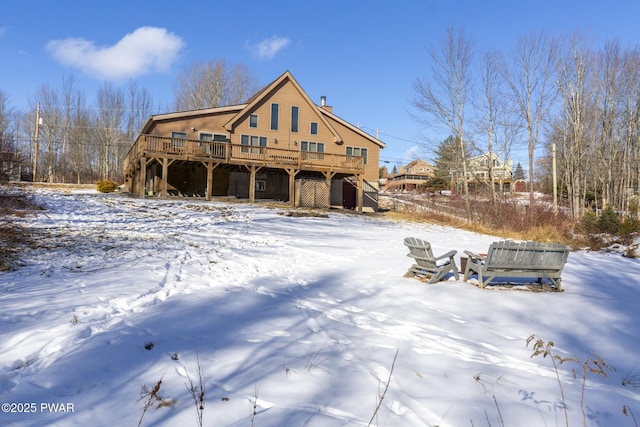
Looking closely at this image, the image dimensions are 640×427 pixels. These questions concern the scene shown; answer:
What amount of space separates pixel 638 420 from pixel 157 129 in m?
26.1

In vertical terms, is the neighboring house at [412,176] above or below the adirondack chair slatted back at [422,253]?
above

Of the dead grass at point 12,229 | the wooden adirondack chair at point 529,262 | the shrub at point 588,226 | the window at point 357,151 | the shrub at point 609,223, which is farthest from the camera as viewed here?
the window at point 357,151

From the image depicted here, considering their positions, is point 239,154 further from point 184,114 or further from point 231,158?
point 184,114

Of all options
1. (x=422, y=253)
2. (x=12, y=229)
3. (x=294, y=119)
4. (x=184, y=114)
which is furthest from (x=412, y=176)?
(x=12, y=229)

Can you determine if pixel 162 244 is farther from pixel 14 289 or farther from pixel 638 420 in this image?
pixel 638 420

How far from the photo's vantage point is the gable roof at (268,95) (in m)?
25.9

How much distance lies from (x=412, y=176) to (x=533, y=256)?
63.8m

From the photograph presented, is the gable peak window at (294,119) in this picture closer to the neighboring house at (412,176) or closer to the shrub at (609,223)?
the shrub at (609,223)

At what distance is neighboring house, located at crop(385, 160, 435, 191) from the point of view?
222 ft

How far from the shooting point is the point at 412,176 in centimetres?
6900

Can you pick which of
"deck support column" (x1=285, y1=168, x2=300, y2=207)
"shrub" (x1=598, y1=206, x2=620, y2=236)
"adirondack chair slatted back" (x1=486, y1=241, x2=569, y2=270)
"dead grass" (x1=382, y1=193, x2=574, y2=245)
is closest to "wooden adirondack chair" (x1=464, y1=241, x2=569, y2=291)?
"adirondack chair slatted back" (x1=486, y1=241, x2=569, y2=270)

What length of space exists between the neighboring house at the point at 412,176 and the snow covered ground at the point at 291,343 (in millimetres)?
60948

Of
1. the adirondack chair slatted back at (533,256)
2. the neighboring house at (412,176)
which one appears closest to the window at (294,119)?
the adirondack chair slatted back at (533,256)

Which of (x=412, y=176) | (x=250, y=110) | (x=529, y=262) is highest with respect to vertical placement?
(x=250, y=110)
